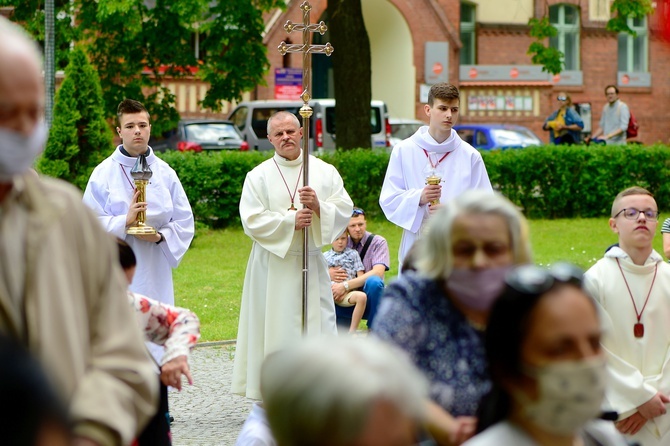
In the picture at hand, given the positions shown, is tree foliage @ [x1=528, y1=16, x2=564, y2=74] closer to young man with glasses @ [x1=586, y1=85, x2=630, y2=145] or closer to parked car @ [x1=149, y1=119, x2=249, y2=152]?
young man with glasses @ [x1=586, y1=85, x2=630, y2=145]

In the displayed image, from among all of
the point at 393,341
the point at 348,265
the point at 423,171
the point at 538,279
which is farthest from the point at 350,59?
the point at 538,279

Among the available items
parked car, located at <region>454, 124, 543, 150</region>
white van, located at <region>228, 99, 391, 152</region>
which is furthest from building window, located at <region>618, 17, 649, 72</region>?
white van, located at <region>228, 99, 391, 152</region>

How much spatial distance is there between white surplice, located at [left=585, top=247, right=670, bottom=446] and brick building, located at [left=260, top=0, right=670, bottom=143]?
115 ft

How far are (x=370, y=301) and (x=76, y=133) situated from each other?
9008 mm

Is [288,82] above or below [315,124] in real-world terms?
above

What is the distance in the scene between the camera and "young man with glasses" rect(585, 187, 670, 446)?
6.29 m

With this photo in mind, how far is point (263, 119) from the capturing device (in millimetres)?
33000

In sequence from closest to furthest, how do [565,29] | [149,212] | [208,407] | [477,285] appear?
[477,285] < [149,212] < [208,407] < [565,29]

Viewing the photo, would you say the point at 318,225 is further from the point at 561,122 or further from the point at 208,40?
the point at 561,122

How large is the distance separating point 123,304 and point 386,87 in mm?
40293

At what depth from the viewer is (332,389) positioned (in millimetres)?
2486

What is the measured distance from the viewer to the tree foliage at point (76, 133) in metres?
18.5

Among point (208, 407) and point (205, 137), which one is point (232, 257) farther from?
point (205, 137)

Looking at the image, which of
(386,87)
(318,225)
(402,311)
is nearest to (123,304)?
(402,311)
